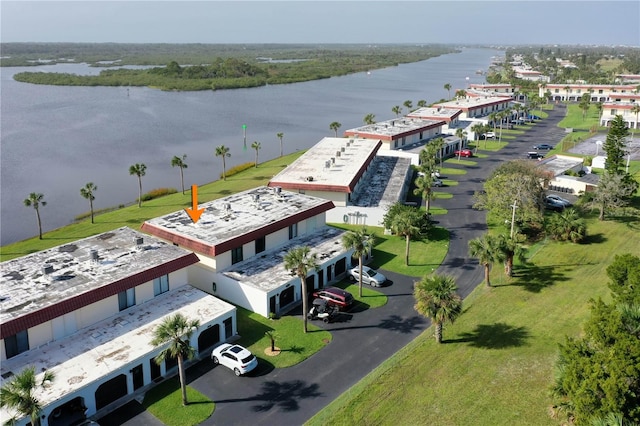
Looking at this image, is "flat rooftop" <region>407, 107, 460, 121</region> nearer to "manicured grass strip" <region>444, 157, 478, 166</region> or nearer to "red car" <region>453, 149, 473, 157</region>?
"red car" <region>453, 149, 473, 157</region>

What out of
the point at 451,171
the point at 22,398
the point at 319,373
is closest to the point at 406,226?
the point at 319,373

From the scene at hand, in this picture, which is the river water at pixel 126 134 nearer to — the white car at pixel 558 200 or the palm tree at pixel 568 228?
the white car at pixel 558 200

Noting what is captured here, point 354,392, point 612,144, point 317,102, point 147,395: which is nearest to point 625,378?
point 354,392

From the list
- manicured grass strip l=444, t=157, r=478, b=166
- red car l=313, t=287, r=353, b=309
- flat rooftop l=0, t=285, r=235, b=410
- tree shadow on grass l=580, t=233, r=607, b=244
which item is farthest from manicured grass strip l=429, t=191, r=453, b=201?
flat rooftop l=0, t=285, r=235, b=410

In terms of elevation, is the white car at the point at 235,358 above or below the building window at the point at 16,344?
below

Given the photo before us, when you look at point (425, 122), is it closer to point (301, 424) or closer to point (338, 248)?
point (338, 248)

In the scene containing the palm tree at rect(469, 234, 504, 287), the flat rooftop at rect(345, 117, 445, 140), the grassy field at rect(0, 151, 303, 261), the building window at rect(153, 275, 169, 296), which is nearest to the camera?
the building window at rect(153, 275, 169, 296)

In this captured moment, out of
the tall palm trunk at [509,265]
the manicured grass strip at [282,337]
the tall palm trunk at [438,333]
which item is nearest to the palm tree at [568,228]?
the tall palm trunk at [509,265]
